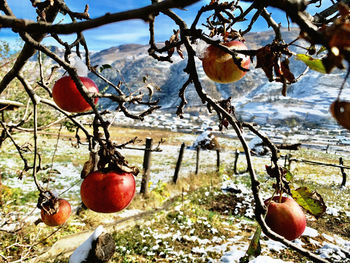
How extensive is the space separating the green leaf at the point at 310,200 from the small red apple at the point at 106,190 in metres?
0.70

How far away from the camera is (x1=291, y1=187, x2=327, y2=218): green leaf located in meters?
0.97

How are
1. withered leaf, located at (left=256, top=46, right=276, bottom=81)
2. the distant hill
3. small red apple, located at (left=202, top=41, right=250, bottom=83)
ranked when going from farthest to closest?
the distant hill
small red apple, located at (left=202, top=41, right=250, bottom=83)
withered leaf, located at (left=256, top=46, right=276, bottom=81)

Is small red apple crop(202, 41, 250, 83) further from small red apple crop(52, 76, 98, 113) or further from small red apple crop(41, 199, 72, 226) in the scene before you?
small red apple crop(41, 199, 72, 226)

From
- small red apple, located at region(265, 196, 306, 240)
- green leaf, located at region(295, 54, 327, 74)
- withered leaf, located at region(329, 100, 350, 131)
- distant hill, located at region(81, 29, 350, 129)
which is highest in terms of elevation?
green leaf, located at region(295, 54, 327, 74)

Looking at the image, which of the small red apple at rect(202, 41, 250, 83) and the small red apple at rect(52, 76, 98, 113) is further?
the small red apple at rect(52, 76, 98, 113)

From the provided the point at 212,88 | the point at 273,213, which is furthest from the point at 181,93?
the point at 212,88

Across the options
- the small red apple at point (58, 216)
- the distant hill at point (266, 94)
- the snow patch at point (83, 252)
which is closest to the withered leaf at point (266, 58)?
the small red apple at point (58, 216)

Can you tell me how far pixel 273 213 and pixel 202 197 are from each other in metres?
6.75

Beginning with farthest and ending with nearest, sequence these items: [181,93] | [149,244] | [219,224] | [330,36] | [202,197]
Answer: [202,197] → [219,224] → [149,244] → [181,93] → [330,36]

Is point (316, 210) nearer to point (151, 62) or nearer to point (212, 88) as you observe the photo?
point (212, 88)

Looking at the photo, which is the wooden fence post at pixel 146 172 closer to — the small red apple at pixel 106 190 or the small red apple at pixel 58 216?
the small red apple at pixel 58 216

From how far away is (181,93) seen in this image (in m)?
1.26

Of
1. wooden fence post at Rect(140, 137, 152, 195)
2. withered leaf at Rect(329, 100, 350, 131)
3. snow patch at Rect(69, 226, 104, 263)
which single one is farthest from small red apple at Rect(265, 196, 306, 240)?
wooden fence post at Rect(140, 137, 152, 195)

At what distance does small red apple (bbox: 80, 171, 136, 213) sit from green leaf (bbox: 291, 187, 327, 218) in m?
0.70
